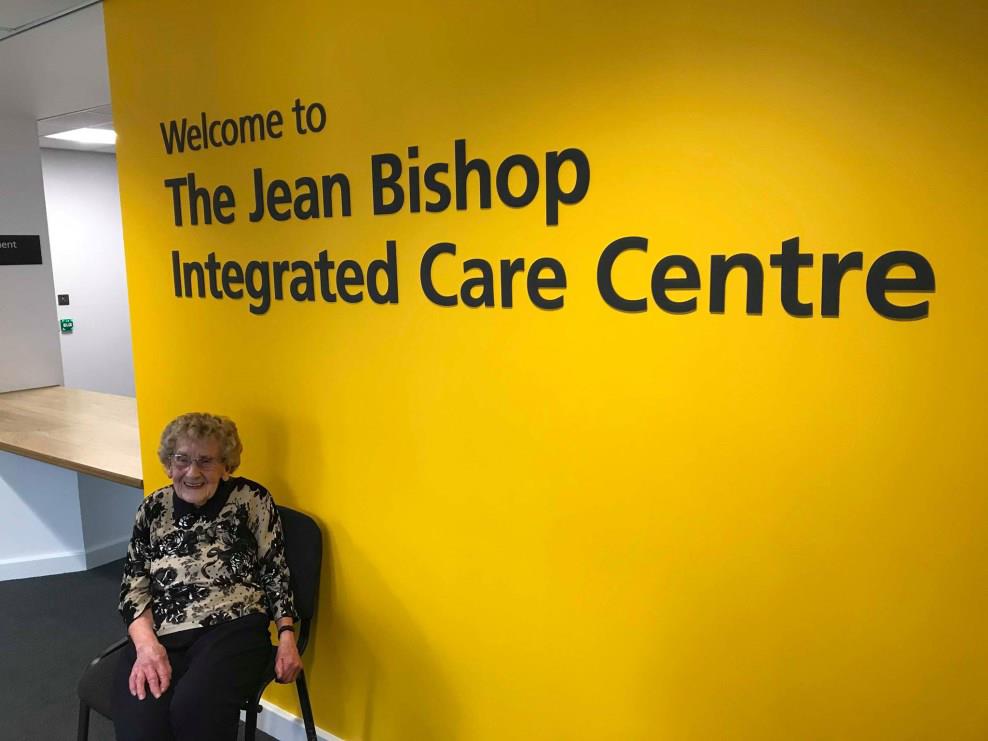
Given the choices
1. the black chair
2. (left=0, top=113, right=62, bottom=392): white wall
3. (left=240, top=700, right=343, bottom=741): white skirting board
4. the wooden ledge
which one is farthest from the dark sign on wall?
(left=240, top=700, right=343, bottom=741): white skirting board

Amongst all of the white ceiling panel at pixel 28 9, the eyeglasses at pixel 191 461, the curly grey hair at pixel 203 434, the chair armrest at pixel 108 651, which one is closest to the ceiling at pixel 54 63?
the white ceiling panel at pixel 28 9

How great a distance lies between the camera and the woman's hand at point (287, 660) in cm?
216

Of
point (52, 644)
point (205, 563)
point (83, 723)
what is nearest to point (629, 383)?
point (205, 563)

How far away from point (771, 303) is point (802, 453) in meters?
0.32

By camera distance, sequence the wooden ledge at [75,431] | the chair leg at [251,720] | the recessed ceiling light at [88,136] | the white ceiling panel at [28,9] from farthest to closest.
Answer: the recessed ceiling light at [88,136]
the wooden ledge at [75,431]
the white ceiling panel at [28,9]
the chair leg at [251,720]

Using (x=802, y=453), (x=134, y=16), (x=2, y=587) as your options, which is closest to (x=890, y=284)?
(x=802, y=453)

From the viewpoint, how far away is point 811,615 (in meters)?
1.66

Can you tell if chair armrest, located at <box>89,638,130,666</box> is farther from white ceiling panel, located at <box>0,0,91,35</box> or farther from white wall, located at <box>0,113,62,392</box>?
white wall, located at <box>0,113,62,392</box>

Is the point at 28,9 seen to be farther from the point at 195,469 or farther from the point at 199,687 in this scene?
the point at 199,687

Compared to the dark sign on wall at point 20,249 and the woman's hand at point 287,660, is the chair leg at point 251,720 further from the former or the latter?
the dark sign on wall at point 20,249

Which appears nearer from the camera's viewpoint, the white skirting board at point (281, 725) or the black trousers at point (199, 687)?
the black trousers at point (199, 687)

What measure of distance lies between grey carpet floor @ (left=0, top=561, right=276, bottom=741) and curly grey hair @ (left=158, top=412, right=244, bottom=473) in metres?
1.14

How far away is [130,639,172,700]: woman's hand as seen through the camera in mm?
2051

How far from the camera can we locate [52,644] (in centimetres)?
341
